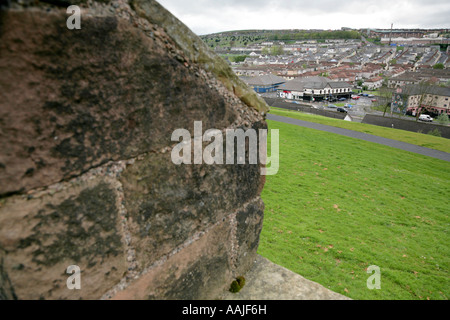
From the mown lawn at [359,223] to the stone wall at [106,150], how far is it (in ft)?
21.7

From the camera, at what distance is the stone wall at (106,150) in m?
0.90

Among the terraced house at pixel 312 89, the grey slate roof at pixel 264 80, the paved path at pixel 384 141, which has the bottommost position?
the paved path at pixel 384 141

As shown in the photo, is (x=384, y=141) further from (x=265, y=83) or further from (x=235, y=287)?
(x=265, y=83)

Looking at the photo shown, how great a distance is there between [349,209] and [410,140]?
61.4ft

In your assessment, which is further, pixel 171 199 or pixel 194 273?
pixel 194 273

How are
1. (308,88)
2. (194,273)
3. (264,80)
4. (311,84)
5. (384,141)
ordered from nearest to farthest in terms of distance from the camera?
1. (194,273)
2. (384,141)
3. (308,88)
4. (311,84)
5. (264,80)

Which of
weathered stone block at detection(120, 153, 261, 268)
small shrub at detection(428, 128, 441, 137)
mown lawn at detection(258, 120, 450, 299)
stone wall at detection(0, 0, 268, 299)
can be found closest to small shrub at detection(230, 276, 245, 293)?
stone wall at detection(0, 0, 268, 299)

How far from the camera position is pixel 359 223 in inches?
385

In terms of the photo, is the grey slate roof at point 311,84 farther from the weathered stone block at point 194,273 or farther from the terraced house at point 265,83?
the weathered stone block at point 194,273

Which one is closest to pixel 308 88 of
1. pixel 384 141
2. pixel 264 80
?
pixel 264 80

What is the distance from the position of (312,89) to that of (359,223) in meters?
65.8

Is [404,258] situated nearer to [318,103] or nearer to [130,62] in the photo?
[130,62]

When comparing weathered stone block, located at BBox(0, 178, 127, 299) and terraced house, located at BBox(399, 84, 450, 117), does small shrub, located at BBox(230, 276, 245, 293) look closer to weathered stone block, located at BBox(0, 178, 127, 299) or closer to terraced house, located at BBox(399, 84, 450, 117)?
weathered stone block, located at BBox(0, 178, 127, 299)

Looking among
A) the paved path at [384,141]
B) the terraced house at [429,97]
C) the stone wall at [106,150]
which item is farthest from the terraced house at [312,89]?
the stone wall at [106,150]
